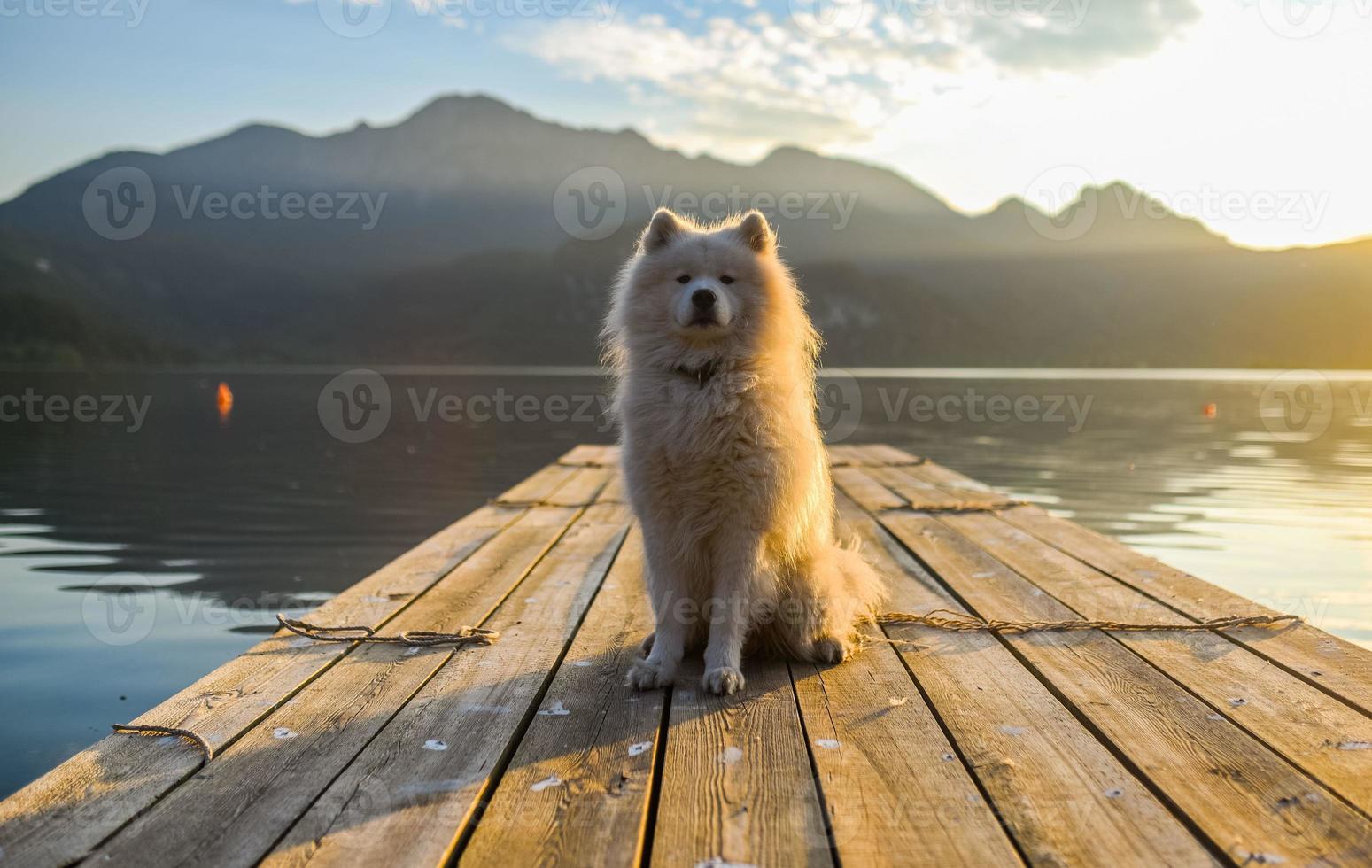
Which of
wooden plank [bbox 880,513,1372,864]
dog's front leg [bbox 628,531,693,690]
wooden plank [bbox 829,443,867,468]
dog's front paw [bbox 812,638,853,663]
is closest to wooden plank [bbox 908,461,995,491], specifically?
wooden plank [bbox 829,443,867,468]

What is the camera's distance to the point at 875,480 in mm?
9891

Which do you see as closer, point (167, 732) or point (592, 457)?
point (167, 732)

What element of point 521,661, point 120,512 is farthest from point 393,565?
point 120,512

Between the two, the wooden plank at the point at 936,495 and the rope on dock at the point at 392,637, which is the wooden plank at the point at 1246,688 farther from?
the rope on dock at the point at 392,637

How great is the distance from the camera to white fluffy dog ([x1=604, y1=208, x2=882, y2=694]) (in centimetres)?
334

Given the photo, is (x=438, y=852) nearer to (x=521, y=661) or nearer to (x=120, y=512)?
(x=521, y=661)

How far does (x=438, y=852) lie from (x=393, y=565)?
364 cm

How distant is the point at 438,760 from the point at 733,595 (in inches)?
47.4

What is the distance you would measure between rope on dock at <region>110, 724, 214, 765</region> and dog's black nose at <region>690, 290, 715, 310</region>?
220cm

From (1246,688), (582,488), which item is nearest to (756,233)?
(1246,688)

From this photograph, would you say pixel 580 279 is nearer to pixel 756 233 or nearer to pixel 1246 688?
pixel 756 233

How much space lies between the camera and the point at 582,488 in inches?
355

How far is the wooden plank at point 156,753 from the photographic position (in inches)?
84.2

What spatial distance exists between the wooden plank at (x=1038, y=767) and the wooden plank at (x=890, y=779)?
66 mm
